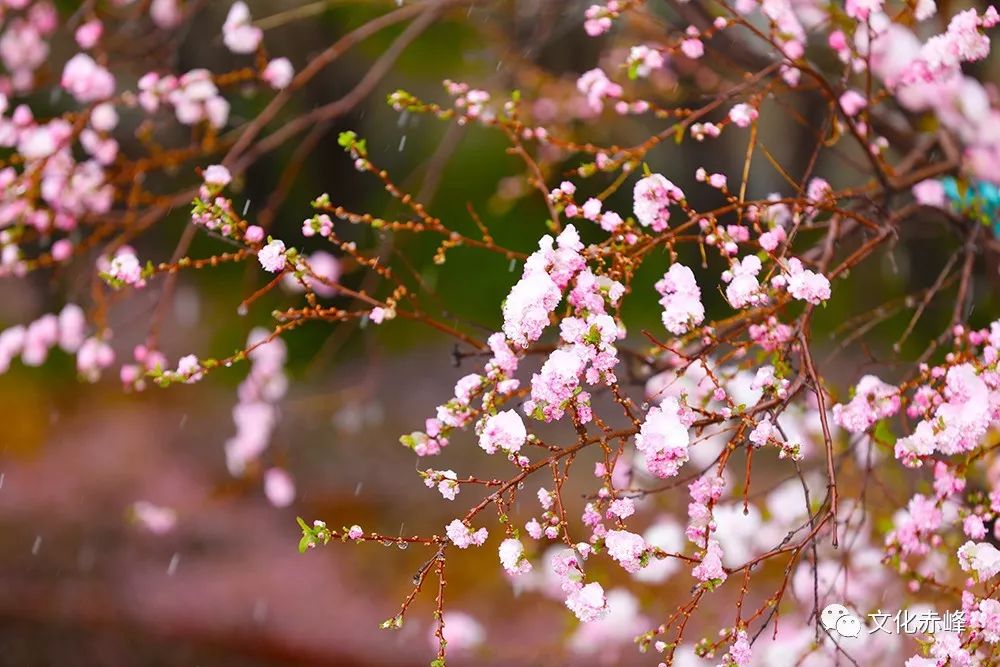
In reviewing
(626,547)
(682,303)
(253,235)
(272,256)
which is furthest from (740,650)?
(253,235)

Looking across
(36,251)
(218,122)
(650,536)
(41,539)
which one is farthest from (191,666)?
(36,251)

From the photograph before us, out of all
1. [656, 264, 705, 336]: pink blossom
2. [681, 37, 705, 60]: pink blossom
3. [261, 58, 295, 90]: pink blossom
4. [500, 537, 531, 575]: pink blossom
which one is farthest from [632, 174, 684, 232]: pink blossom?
[261, 58, 295, 90]: pink blossom

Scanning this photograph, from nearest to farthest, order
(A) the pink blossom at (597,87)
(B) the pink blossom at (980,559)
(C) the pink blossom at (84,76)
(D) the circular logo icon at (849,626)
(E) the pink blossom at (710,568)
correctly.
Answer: (E) the pink blossom at (710,568), (B) the pink blossom at (980,559), (D) the circular logo icon at (849,626), (A) the pink blossom at (597,87), (C) the pink blossom at (84,76)

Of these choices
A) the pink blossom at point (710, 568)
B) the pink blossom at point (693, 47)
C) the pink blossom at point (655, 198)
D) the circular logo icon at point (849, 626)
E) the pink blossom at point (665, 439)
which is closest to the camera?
the pink blossom at point (665, 439)

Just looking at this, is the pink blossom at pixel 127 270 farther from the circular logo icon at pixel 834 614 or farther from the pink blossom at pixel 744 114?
the circular logo icon at pixel 834 614

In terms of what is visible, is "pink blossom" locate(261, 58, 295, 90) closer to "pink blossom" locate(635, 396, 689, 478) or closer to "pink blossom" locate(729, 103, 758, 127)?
"pink blossom" locate(729, 103, 758, 127)

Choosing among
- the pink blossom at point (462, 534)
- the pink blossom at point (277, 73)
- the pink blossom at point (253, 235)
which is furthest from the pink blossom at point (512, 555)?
the pink blossom at point (277, 73)

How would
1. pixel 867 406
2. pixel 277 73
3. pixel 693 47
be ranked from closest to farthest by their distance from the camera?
pixel 867 406, pixel 693 47, pixel 277 73

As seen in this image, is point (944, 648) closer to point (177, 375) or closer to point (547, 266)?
point (547, 266)

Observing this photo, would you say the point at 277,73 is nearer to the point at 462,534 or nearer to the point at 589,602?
the point at 462,534

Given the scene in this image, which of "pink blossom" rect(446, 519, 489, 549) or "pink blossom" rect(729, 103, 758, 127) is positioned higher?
"pink blossom" rect(729, 103, 758, 127)

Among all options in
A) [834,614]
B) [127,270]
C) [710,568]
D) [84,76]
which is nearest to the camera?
[710,568]
